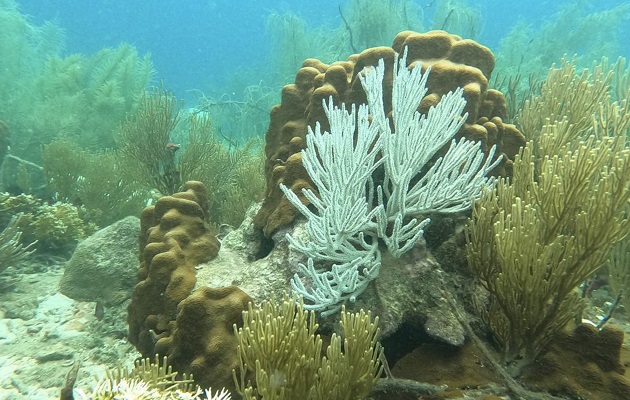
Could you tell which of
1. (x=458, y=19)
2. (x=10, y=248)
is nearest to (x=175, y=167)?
(x=10, y=248)

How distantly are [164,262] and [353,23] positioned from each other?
46.6 ft

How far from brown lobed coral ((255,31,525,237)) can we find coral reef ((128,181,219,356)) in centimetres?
63

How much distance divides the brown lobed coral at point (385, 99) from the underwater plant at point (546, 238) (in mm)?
915

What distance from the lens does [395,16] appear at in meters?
15.2

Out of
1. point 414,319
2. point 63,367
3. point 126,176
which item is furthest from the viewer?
point 126,176

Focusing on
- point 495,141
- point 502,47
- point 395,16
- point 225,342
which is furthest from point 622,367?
point 502,47

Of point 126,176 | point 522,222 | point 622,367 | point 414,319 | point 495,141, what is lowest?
point 622,367

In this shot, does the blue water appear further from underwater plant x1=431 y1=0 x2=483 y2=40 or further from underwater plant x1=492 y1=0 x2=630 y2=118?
underwater plant x1=431 y1=0 x2=483 y2=40

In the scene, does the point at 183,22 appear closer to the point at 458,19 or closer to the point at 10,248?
the point at 458,19

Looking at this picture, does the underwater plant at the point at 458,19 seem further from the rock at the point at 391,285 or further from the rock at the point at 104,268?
the rock at the point at 391,285

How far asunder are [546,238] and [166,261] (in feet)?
9.45

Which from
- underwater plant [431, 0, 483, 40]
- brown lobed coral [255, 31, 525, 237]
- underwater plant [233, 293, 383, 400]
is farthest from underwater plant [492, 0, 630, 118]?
underwater plant [233, 293, 383, 400]

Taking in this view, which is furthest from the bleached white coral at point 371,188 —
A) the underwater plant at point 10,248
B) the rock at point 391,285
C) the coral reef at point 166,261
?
the underwater plant at point 10,248

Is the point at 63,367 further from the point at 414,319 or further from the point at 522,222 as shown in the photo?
the point at 522,222
